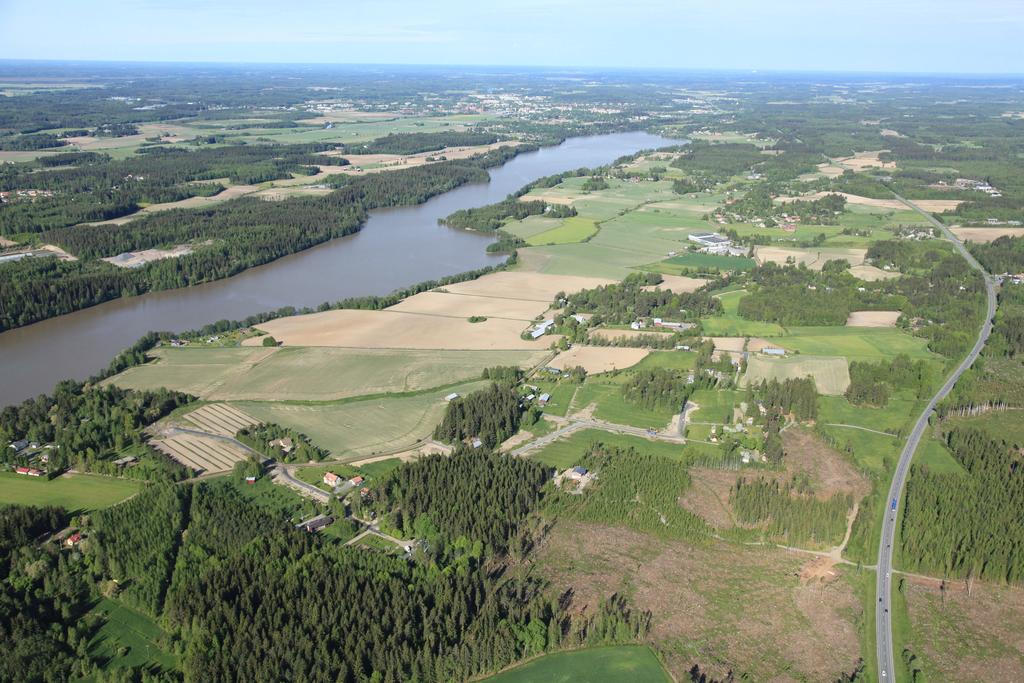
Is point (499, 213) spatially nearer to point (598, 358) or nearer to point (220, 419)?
point (598, 358)

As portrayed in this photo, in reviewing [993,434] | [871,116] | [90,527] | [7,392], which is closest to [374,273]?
[7,392]

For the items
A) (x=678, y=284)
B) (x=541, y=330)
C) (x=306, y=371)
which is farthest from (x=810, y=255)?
(x=306, y=371)

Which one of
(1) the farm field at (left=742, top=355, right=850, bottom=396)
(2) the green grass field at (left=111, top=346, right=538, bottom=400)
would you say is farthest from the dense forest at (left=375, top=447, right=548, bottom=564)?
(1) the farm field at (left=742, top=355, right=850, bottom=396)

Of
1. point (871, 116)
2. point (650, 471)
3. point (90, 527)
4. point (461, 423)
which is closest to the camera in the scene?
point (90, 527)

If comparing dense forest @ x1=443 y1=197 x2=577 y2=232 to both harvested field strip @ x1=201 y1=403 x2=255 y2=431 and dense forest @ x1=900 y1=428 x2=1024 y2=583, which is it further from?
dense forest @ x1=900 y1=428 x2=1024 y2=583

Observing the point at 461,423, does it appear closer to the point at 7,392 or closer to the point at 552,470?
the point at 552,470
